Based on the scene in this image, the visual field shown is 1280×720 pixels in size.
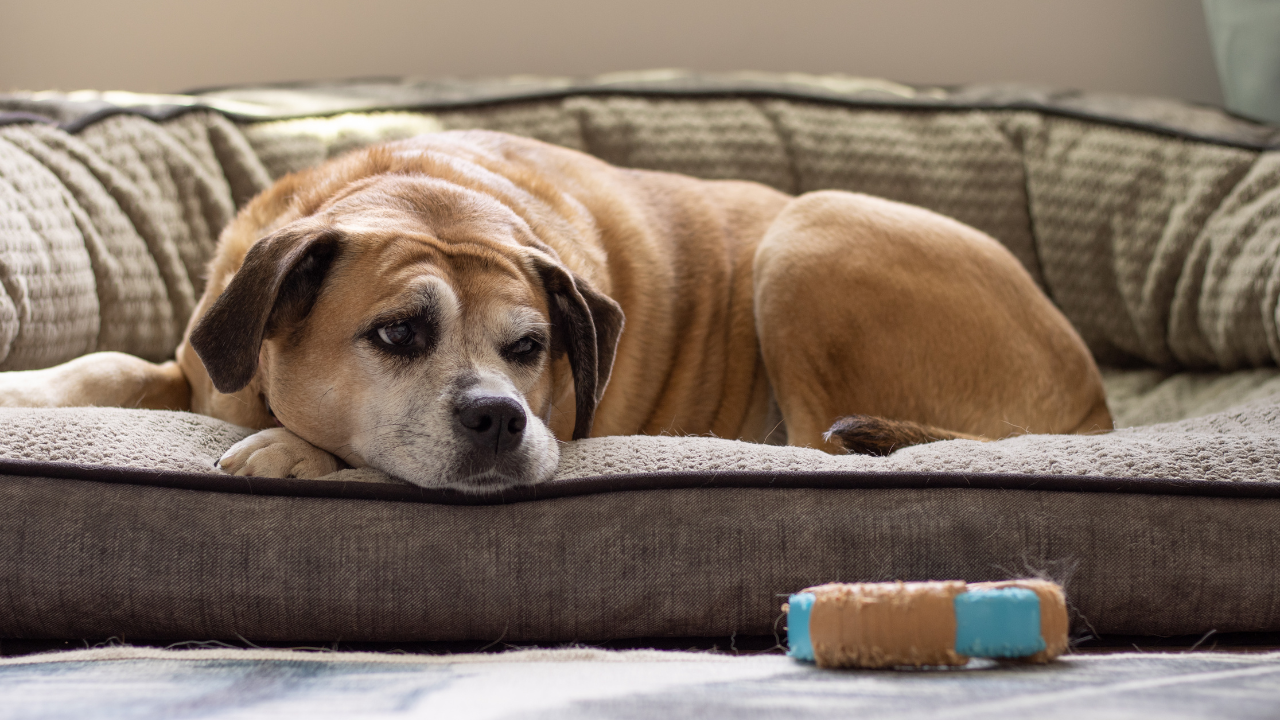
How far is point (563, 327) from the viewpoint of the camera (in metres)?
1.97

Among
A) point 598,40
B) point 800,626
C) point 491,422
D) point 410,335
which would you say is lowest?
point 800,626

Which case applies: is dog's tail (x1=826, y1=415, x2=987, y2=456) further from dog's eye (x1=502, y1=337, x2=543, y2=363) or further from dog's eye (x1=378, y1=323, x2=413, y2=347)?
dog's eye (x1=378, y1=323, x2=413, y2=347)

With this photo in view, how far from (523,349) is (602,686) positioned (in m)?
0.87

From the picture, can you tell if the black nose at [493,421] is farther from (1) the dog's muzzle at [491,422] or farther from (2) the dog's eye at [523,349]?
(2) the dog's eye at [523,349]

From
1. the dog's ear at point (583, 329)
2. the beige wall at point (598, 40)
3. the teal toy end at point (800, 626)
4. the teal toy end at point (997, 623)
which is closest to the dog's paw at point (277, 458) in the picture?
the dog's ear at point (583, 329)

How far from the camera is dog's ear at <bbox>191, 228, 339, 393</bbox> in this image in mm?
1656

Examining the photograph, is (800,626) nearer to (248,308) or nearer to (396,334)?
(396,334)

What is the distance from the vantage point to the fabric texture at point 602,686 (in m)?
1.01

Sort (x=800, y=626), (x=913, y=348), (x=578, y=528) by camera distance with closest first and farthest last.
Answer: (x=800, y=626) < (x=578, y=528) < (x=913, y=348)

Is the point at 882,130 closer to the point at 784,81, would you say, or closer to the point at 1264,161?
the point at 784,81

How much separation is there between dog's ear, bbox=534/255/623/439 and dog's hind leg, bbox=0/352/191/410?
38.8 inches

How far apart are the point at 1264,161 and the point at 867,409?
5.15ft

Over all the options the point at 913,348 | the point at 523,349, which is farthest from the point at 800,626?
the point at 913,348

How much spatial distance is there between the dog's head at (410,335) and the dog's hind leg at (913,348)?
0.64 m
